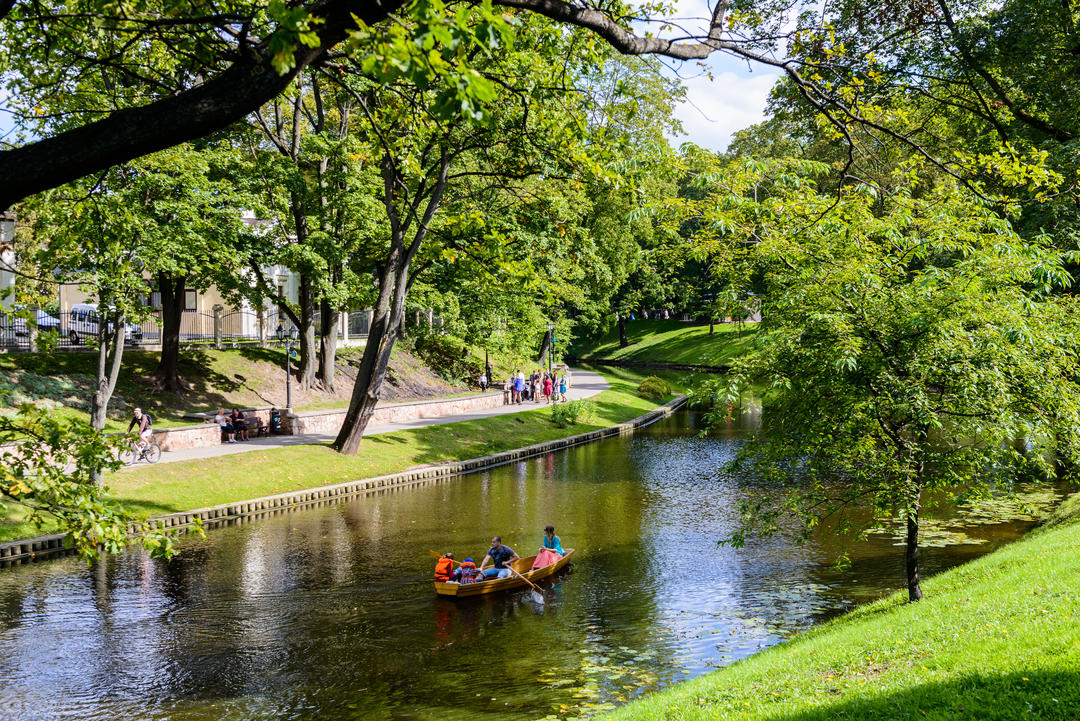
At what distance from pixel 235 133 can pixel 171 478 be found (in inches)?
496

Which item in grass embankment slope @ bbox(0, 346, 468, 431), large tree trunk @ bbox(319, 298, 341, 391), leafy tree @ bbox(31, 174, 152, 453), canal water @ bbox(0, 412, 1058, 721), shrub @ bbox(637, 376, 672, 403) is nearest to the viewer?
canal water @ bbox(0, 412, 1058, 721)

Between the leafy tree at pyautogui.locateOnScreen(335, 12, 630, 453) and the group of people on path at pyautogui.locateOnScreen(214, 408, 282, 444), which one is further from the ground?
the leafy tree at pyautogui.locateOnScreen(335, 12, 630, 453)

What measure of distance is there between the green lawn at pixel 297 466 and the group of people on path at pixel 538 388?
4.73m

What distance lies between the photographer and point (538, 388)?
151 feet

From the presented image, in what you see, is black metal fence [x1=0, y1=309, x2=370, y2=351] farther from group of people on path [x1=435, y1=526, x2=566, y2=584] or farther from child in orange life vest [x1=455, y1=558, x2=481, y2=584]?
child in orange life vest [x1=455, y1=558, x2=481, y2=584]

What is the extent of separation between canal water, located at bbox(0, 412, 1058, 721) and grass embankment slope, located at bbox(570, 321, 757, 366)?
44856 millimetres

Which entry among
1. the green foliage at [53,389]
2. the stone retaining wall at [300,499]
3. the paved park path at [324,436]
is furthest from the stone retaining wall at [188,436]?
the stone retaining wall at [300,499]

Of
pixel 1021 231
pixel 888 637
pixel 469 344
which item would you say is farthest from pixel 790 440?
pixel 469 344

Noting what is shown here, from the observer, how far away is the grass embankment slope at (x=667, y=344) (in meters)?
69.1

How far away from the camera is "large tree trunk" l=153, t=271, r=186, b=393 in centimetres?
3006

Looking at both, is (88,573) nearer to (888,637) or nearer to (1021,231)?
(888,637)

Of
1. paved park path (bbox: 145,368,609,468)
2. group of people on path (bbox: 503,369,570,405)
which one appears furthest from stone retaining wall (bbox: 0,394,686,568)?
group of people on path (bbox: 503,369,570,405)

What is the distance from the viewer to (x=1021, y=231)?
20391mm

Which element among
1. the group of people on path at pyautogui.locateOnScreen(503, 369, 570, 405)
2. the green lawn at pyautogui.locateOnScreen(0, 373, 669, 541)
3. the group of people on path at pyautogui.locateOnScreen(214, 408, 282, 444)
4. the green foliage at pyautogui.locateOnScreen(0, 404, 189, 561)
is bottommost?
the green lawn at pyautogui.locateOnScreen(0, 373, 669, 541)
